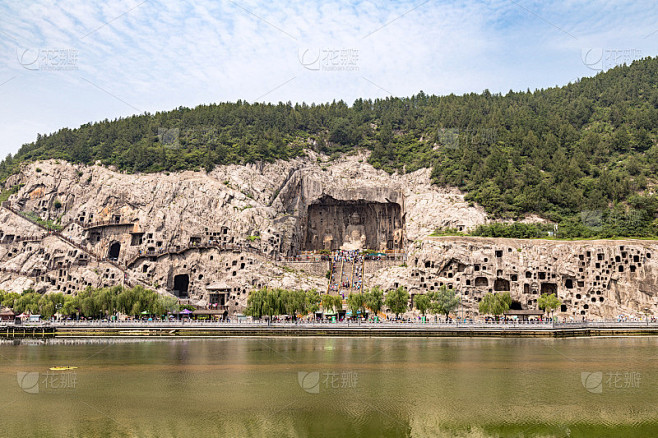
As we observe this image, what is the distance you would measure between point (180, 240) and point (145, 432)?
257 ft

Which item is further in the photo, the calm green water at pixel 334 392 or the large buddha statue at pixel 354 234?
the large buddha statue at pixel 354 234

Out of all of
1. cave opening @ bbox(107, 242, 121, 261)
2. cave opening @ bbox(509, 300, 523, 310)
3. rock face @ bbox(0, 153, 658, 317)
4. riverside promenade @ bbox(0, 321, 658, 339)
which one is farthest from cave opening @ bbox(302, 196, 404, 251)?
riverside promenade @ bbox(0, 321, 658, 339)

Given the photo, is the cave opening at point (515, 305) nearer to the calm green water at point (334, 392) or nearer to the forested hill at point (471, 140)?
the forested hill at point (471, 140)

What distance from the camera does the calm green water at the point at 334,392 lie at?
25906 mm

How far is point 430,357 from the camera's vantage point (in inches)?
1848

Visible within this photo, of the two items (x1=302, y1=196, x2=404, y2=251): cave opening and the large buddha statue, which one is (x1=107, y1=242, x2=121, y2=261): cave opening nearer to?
(x1=302, y1=196, x2=404, y2=251): cave opening

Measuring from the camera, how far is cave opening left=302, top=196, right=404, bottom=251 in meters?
116

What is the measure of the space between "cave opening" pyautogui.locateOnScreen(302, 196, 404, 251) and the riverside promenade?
46.9 m

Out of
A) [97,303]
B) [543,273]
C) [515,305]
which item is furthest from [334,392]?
[543,273]

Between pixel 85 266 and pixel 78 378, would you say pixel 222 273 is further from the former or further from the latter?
pixel 78 378

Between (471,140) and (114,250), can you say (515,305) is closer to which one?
(471,140)

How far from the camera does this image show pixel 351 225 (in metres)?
119

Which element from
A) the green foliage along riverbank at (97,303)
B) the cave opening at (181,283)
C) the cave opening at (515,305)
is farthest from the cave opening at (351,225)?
the green foliage along riverbank at (97,303)

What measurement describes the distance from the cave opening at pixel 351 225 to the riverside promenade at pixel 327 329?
46.9 metres
